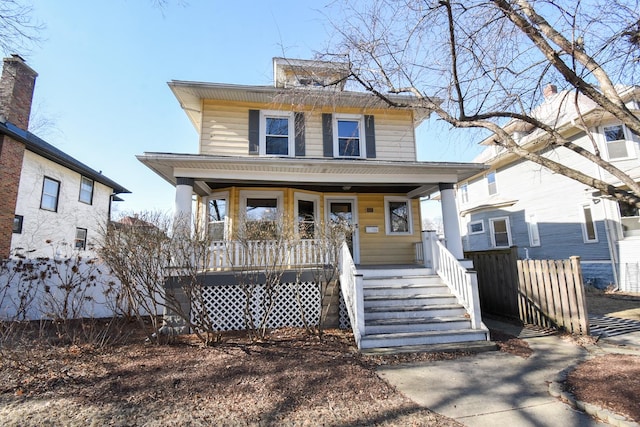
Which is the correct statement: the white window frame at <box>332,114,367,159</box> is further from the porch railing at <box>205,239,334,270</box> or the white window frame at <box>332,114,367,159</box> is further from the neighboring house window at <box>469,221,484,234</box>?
the neighboring house window at <box>469,221,484,234</box>

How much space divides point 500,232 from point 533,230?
74.4 inches

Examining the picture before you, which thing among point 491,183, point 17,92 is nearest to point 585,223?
point 491,183

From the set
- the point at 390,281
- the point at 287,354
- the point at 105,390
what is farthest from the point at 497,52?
the point at 105,390

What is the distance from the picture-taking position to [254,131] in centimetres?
947

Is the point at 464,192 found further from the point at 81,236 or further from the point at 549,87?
the point at 81,236

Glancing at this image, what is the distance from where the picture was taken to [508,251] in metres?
7.38

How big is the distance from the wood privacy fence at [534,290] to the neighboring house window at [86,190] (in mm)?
17595

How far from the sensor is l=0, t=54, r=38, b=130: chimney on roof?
436 inches

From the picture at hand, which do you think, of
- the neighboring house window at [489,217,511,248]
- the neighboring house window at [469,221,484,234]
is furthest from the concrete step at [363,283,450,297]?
the neighboring house window at [469,221,484,234]

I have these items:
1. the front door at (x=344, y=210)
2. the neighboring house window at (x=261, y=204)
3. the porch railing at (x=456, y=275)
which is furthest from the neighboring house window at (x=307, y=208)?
the porch railing at (x=456, y=275)

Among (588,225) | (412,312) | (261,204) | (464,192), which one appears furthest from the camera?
(464,192)

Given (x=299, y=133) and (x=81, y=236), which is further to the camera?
(x=81, y=236)

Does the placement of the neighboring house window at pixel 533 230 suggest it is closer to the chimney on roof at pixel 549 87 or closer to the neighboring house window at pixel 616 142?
the neighboring house window at pixel 616 142

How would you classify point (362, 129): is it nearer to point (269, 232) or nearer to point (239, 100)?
point (239, 100)
